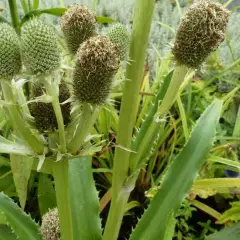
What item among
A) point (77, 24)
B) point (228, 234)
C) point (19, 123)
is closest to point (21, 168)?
point (19, 123)

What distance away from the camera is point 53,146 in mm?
743

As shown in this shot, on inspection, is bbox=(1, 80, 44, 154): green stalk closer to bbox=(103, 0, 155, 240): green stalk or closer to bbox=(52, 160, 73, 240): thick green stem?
bbox=(52, 160, 73, 240): thick green stem

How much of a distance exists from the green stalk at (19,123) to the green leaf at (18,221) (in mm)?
322

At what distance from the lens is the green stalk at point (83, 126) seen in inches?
28.0

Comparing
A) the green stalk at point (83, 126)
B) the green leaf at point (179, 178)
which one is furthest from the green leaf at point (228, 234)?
the green stalk at point (83, 126)

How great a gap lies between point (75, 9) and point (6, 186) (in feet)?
3.14

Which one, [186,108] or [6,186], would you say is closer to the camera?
[6,186]

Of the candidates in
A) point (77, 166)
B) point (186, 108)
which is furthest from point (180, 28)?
point (186, 108)

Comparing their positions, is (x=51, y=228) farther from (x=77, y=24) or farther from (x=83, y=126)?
(x=77, y=24)

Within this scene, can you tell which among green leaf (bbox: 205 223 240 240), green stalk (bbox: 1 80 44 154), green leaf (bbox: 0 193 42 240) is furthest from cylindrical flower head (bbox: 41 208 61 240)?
green leaf (bbox: 205 223 240 240)

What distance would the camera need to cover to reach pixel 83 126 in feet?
2.37

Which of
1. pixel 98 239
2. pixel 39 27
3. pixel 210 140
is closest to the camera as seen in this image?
pixel 39 27

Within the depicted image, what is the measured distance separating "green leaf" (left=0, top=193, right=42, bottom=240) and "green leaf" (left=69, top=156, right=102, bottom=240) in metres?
0.10

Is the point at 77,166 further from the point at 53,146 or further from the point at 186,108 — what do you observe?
the point at 186,108
